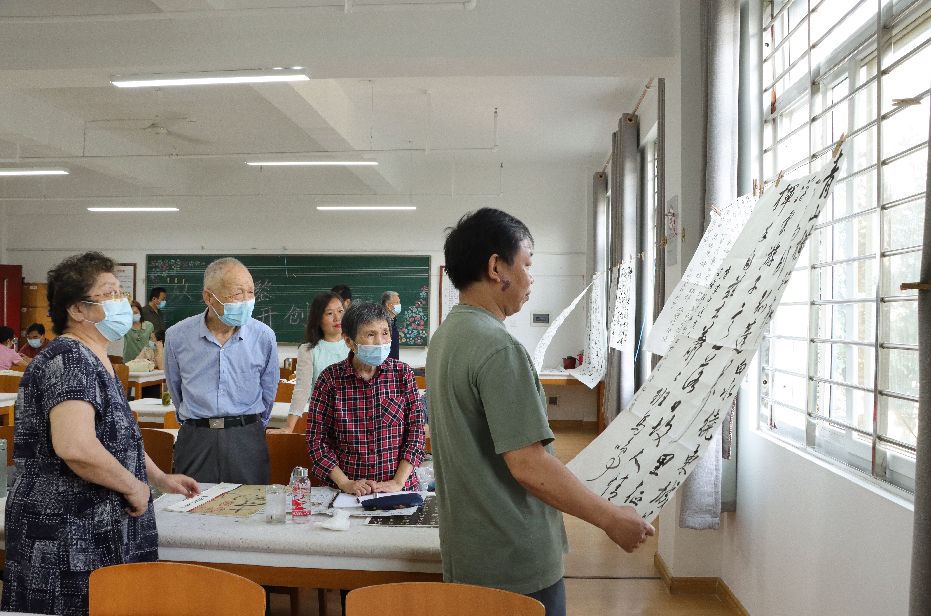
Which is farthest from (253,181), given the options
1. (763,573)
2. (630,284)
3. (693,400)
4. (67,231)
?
(693,400)

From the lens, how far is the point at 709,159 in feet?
9.64

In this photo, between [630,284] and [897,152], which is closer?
[897,152]

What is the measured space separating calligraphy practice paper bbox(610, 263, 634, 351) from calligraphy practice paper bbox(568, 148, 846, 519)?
4365 mm

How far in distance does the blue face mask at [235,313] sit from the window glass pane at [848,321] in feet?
7.21

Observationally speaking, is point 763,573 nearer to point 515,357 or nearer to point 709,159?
point 709,159

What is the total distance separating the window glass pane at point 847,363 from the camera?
221 cm

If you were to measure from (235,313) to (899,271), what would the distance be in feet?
7.55

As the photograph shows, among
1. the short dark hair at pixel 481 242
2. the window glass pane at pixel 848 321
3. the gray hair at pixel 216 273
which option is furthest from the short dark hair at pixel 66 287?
the window glass pane at pixel 848 321

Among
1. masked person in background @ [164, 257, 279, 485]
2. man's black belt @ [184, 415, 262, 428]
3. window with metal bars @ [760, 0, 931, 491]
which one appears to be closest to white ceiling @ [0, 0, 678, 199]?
window with metal bars @ [760, 0, 931, 491]

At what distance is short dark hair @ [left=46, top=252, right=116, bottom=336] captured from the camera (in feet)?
5.83

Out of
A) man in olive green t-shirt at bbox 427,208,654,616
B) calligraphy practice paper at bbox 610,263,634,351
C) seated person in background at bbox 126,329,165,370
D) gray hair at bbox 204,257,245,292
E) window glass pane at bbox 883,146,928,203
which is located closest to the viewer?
man in olive green t-shirt at bbox 427,208,654,616

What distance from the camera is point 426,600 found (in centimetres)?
138

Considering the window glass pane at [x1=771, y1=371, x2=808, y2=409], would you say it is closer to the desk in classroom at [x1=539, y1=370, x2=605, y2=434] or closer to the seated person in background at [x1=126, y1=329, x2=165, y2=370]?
the desk in classroom at [x1=539, y1=370, x2=605, y2=434]

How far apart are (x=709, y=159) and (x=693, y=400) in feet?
6.38
